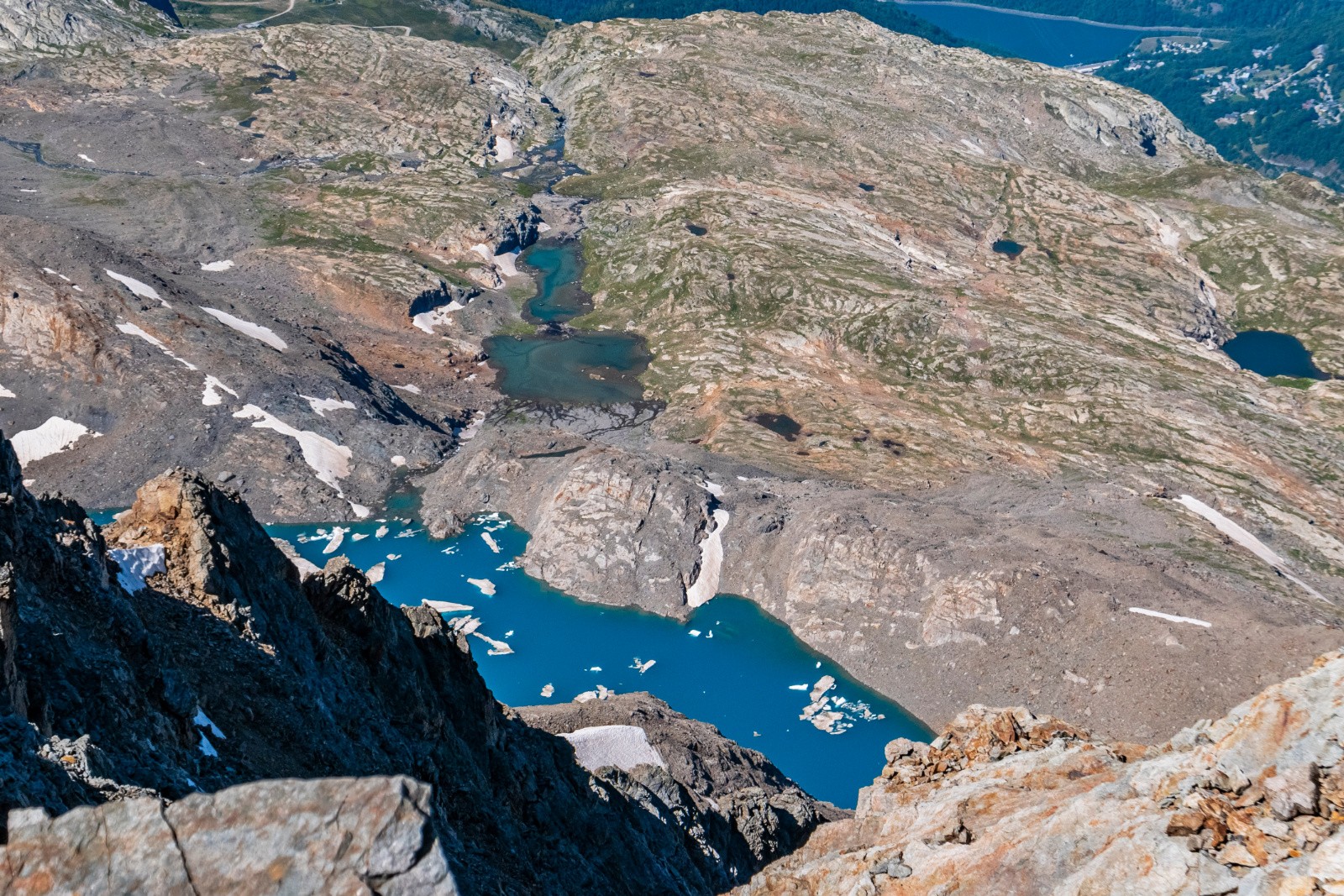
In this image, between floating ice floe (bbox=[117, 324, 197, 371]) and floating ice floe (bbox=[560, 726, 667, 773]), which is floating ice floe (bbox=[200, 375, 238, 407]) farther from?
floating ice floe (bbox=[560, 726, 667, 773])

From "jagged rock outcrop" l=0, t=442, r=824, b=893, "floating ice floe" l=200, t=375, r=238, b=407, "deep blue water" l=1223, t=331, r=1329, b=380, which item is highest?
"jagged rock outcrop" l=0, t=442, r=824, b=893

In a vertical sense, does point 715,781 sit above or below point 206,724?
below

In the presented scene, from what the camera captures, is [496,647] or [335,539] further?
[335,539]

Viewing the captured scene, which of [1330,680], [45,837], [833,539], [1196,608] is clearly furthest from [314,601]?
[1196,608]

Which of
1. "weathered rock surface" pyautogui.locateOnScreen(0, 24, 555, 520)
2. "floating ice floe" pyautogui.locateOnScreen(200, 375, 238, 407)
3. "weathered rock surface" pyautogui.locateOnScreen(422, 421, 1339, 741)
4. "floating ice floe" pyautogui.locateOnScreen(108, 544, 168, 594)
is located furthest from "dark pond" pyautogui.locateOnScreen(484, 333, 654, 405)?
"floating ice floe" pyautogui.locateOnScreen(108, 544, 168, 594)

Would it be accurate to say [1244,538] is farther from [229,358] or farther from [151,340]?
[151,340]

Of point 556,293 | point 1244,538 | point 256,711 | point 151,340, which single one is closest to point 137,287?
point 151,340
